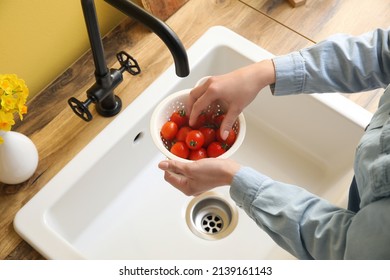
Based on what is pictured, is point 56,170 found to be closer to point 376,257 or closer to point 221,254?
point 221,254

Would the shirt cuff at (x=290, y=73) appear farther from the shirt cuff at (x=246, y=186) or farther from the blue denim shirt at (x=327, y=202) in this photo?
the shirt cuff at (x=246, y=186)

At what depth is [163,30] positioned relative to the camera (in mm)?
572

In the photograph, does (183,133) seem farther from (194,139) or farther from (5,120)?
(5,120)

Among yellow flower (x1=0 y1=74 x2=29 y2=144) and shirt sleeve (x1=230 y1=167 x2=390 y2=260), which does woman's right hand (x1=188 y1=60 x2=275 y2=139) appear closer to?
shirt sleeve (x1=230 y1=167 x2=390 y2=260)

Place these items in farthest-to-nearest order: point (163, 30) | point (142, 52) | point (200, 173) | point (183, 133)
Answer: point (142, 52) < point (183, 133) < point (200, 173) < point (163, 30)

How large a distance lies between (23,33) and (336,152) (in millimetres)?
646

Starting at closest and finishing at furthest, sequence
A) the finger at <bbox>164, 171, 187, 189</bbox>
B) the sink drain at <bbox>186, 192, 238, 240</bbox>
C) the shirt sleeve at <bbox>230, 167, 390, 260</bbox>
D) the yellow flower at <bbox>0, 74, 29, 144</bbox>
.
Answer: the shirt sleeve at <bbox>230, 167, 390, 260</bbox> → the yellow flower at <bbox>0, 74, 29, 144</bbox> → the finger at <bbox>164, 171, 187, 189</bbox> → the sink drain at <bbox>186, 192, 238, 240</bbox>

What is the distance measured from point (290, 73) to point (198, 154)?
21 centimetres

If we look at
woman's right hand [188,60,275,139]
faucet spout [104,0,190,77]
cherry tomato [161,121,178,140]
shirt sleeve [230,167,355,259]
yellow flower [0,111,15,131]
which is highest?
faucet spout [104,0,190,77]

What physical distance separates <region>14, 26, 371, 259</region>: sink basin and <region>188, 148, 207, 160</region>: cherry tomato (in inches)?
4.9

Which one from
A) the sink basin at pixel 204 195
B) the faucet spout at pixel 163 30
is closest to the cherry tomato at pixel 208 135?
the sink basin at pixel 204 195

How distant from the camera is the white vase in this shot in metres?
0.71

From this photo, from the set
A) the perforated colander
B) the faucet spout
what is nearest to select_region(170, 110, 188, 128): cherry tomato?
the perforated colander

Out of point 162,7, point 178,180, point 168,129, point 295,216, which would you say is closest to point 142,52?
point 162,7
